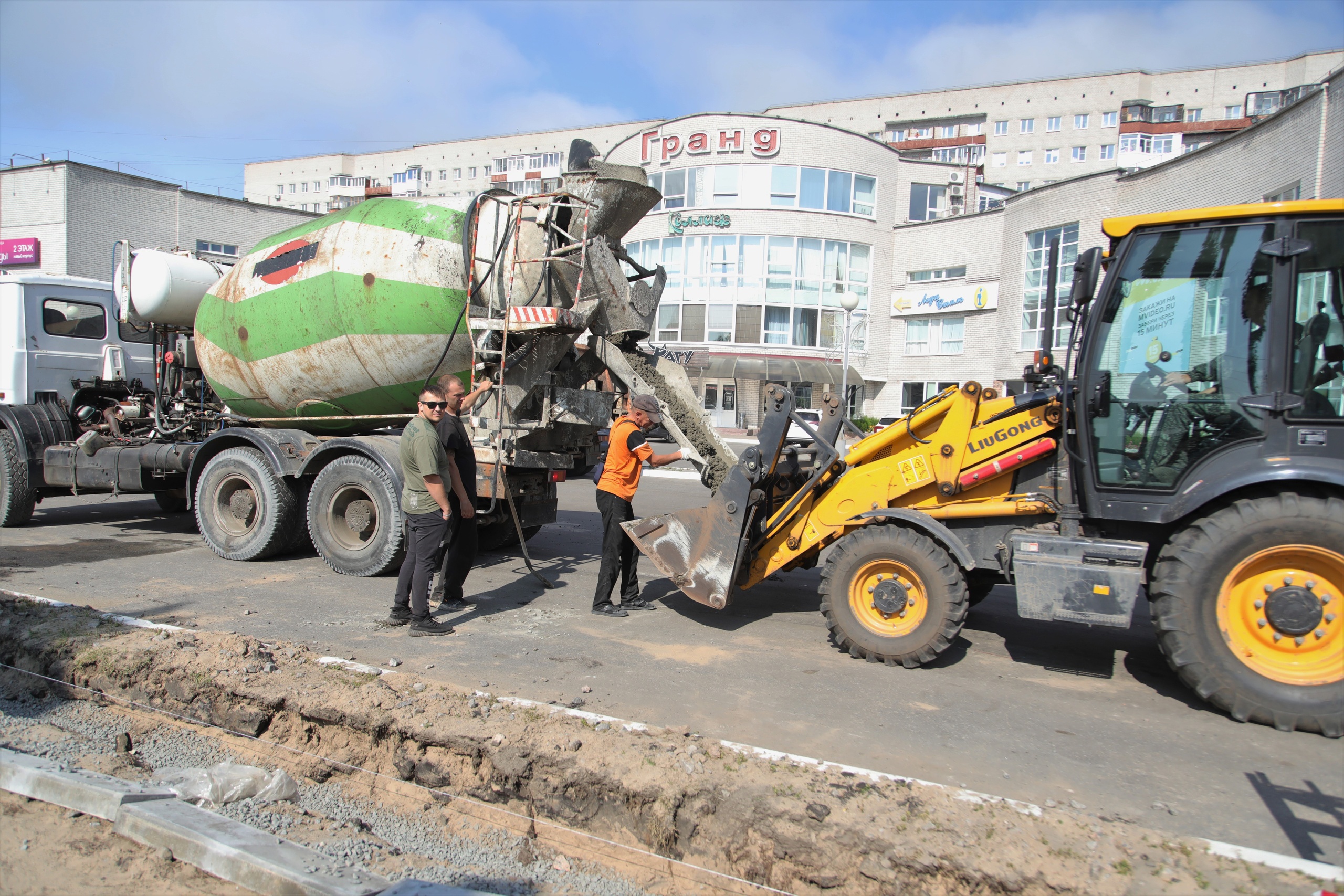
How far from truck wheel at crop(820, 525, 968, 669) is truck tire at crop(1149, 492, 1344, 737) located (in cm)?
113

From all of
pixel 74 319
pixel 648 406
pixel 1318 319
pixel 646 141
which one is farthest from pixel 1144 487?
pixel 646 141

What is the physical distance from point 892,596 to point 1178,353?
219 centimetres

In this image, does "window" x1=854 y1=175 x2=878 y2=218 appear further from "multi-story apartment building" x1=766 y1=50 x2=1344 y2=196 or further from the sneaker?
the sneaker

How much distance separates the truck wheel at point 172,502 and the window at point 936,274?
32469mm

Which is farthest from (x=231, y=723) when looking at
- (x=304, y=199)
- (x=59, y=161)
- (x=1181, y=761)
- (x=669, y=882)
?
(x=304, y=199)

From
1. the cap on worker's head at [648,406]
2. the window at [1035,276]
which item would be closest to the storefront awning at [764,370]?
the window at [1035,276]

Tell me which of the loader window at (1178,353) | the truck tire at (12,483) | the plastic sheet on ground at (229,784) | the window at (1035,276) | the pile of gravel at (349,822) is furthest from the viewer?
the window at (1035,276)

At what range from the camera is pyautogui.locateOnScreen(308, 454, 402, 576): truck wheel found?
7039 millimetres

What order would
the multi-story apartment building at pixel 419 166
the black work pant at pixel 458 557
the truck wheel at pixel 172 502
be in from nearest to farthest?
the black work pant at pixel 458 557
the truck wheel at pixel 172 502
the multi-story apartment building at pixel 419 166

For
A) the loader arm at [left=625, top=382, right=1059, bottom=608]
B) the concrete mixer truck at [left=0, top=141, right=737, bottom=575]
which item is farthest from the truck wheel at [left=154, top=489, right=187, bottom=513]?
the loader arm at [left=625, top=382, right=1059, bottom=608]

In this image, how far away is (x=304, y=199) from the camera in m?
73.3

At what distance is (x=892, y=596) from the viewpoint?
16.6ft

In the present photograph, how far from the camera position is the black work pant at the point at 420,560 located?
5566 mm

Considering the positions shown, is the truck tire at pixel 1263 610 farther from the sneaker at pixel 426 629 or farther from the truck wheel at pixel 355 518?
the truck wheel at pixel 355 518
